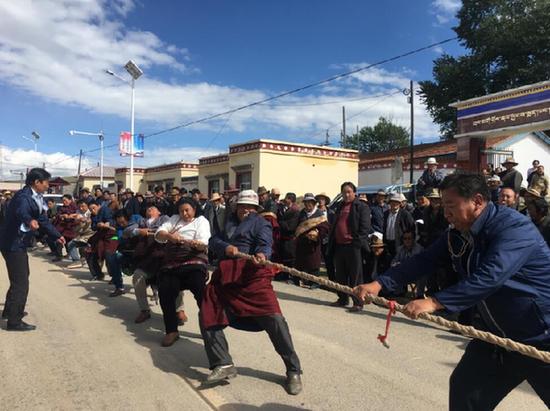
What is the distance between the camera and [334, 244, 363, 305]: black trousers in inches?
279

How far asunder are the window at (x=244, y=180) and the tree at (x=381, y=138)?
115ft

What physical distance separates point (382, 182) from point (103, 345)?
22.4 metres

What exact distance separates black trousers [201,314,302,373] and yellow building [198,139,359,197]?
17527 mm

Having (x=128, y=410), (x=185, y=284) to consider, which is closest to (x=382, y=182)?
(x=185, y=284)

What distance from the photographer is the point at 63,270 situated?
1055 centimetres

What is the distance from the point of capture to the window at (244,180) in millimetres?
22516

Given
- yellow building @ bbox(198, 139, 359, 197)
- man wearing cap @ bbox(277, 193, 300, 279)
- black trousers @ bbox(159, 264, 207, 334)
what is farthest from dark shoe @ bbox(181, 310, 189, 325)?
yellow building @ bbox(198, 139, 359, 197)

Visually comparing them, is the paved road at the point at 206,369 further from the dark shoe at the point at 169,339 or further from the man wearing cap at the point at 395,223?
the man wearing cap at the point at 395,223

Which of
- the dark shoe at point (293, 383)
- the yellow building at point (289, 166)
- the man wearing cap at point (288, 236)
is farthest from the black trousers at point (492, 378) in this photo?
the yellow building at point (289, 166)

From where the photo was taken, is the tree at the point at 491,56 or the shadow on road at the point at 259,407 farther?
the tree at the point at 491,56

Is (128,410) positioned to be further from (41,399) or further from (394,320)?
(394,320)

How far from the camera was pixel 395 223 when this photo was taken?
7762 millimetres

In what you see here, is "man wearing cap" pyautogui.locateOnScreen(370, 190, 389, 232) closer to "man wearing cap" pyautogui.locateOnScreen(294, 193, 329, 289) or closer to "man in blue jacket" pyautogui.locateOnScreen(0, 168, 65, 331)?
"man wearing cap" pyautogui.locateOnScreen(294, 193, 329, 289)

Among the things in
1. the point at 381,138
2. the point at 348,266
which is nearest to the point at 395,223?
the point at 348,266
